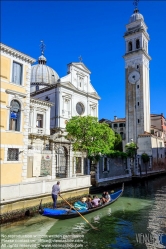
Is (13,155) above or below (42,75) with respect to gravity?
below

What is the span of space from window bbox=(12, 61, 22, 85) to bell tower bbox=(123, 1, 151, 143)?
2929cm

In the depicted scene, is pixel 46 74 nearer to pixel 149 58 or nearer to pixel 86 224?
pixel 149 58

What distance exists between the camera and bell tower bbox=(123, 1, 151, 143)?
40.2m

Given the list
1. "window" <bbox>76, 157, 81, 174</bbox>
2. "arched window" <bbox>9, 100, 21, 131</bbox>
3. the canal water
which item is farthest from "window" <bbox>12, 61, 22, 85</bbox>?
"window" <bbox>76, 157, 81, 174</bbox>

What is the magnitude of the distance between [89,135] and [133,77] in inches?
1029

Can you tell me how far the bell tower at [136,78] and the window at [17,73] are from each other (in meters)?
29.3

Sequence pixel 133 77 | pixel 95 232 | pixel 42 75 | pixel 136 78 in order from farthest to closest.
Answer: pixel 133 77, pixel 136 78, pixel 42 75, pixel 95 232

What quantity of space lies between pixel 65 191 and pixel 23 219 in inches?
169

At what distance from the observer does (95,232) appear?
969 centimetres

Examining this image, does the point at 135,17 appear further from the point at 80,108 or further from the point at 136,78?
the point at 80,108

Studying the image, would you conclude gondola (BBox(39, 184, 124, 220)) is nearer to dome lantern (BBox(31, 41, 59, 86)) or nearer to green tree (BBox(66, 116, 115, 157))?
green tree (BBox(66, 116, 115, 157))

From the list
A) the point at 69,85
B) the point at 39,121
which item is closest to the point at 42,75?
the point at 69,85

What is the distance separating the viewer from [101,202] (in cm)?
1346

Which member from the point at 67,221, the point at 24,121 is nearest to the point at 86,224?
the point at 67,221
